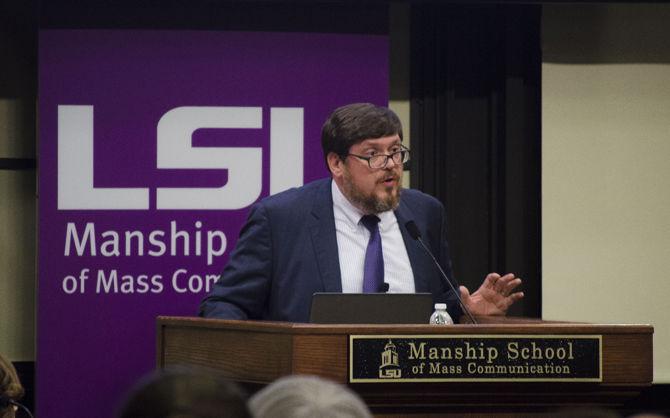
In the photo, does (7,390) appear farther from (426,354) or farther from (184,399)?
(184,399)

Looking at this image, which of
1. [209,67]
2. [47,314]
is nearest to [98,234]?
[47,314]

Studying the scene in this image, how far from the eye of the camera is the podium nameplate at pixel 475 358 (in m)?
2.70

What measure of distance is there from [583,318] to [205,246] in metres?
1.82

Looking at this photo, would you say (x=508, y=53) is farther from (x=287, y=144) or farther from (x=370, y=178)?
(x=370, y=178)

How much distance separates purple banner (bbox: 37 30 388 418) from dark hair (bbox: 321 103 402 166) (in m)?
1.54

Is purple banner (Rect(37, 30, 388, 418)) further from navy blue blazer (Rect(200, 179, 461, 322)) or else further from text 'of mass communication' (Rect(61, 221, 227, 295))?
navy blue blazer (Rect(200, 179, 461, 322))

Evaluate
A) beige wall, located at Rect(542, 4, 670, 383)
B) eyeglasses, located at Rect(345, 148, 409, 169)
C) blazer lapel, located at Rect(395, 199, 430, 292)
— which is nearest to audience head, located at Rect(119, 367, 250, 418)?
blazer lapel, located at Rect(395, 199, 430, 292)

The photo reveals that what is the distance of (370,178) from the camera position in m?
3.71

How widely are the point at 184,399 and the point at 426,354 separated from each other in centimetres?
154

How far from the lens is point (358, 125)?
12.3ft

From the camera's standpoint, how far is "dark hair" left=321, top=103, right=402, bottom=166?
3.74 m

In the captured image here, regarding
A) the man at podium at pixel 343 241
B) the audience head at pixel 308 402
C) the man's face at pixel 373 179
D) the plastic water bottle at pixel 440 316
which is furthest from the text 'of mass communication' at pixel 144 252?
the audience head at pixel 308 402

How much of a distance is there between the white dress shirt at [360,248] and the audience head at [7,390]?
114 cm

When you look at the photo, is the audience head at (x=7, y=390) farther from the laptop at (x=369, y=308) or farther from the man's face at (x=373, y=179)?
the man's face at (x=373, y=179)
